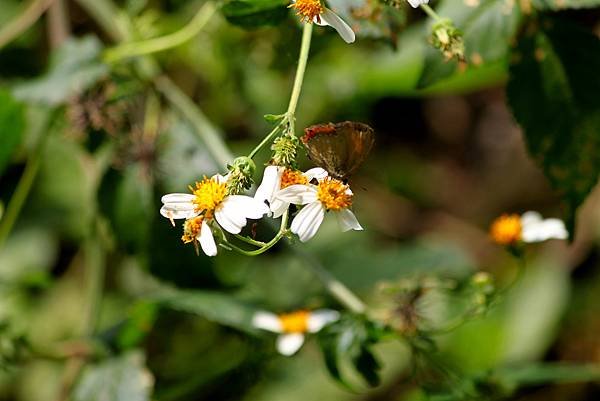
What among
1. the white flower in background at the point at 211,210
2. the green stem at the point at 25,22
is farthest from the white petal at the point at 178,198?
the green stem at the point at 25,22

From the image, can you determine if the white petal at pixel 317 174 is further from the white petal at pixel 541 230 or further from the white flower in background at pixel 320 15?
the white petal at pixel 541 230

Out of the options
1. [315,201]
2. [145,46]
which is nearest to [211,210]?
[315,201]

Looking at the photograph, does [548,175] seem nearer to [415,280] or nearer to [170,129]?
[415,280]

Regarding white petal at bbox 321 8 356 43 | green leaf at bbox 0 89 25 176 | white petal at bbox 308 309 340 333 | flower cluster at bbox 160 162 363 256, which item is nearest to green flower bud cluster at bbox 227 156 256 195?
flower cluster at bbox 160 162 363 256

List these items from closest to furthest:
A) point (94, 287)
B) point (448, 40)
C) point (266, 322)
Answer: point (448, 40), point (266, 322), point (94, 287)

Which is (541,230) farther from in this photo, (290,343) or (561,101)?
(290,343)

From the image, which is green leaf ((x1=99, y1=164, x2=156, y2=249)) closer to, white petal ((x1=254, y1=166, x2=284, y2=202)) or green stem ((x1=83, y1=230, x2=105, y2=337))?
green stem ((x1=83, y1=230, x2=105, y2=337))
